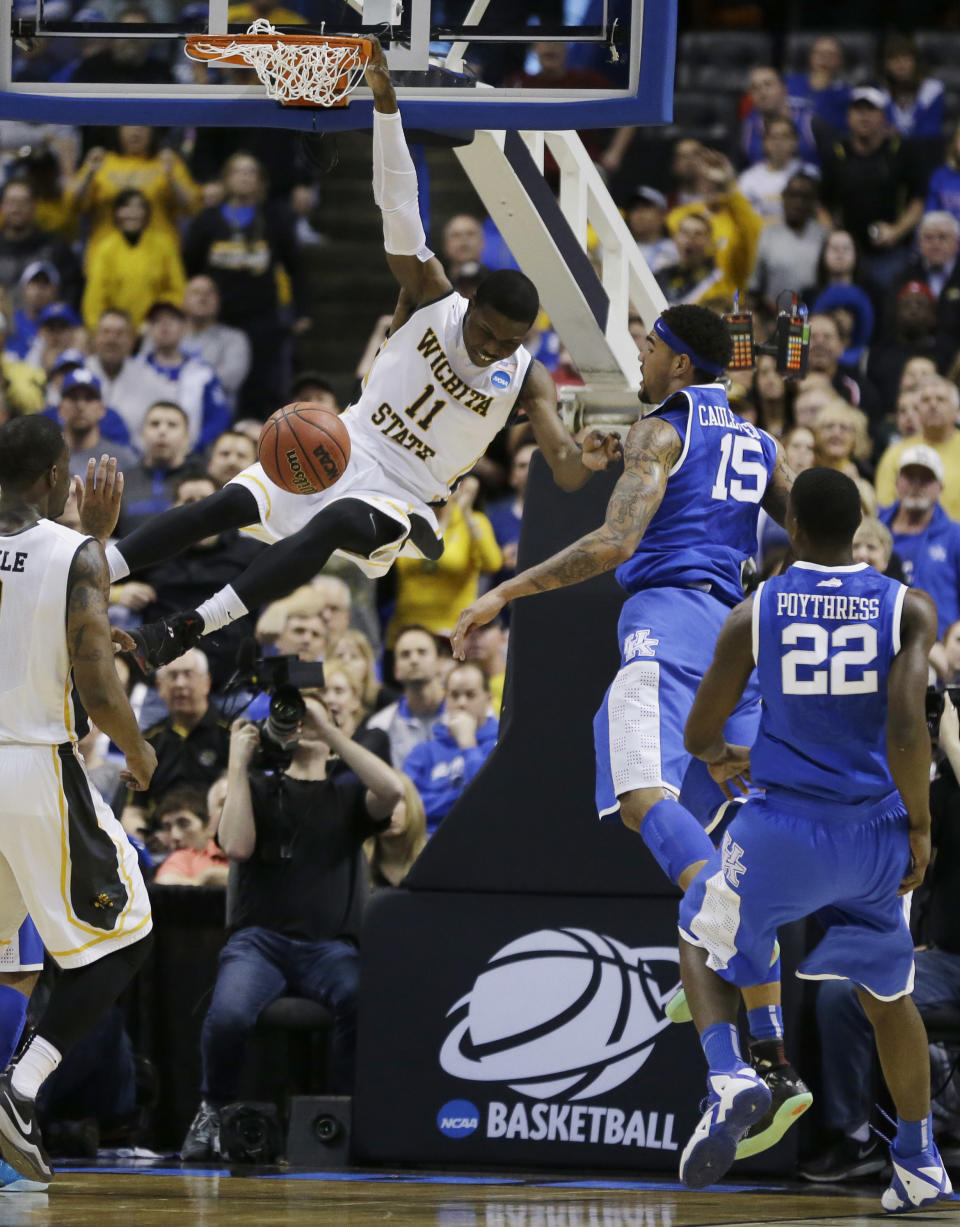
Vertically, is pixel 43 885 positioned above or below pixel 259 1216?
above

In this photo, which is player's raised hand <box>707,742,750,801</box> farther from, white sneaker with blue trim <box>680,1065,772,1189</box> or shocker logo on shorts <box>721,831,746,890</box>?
white sneaker with blue trim <box>680,1065,772,1189</box>

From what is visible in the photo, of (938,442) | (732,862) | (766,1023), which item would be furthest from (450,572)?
(732,862)

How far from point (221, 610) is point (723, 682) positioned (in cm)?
215

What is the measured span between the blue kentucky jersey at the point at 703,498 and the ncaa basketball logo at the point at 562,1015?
1.58 m

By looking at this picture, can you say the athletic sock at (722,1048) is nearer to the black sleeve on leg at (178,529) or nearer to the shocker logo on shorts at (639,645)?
the shocker logo on shorts at (639,645)

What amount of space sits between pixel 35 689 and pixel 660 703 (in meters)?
2.16

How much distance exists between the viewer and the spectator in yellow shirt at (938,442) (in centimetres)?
1148

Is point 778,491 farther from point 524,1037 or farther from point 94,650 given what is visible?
point 94,650

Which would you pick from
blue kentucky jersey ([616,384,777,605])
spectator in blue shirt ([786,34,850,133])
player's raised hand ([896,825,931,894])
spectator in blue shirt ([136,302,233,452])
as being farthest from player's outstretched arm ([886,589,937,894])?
spectator in blue shirt ([786,34,850,133])

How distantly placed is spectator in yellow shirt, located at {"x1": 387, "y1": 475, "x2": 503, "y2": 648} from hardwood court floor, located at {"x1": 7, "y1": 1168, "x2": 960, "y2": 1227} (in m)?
4.46

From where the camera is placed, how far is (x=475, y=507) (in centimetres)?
1202

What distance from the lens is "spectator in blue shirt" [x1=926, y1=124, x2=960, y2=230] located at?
14.1 metres

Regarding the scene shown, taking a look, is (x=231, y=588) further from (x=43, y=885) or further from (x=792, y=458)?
(x=792, y=458)

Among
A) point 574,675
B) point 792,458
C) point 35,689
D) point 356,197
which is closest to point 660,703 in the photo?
point 574,675
